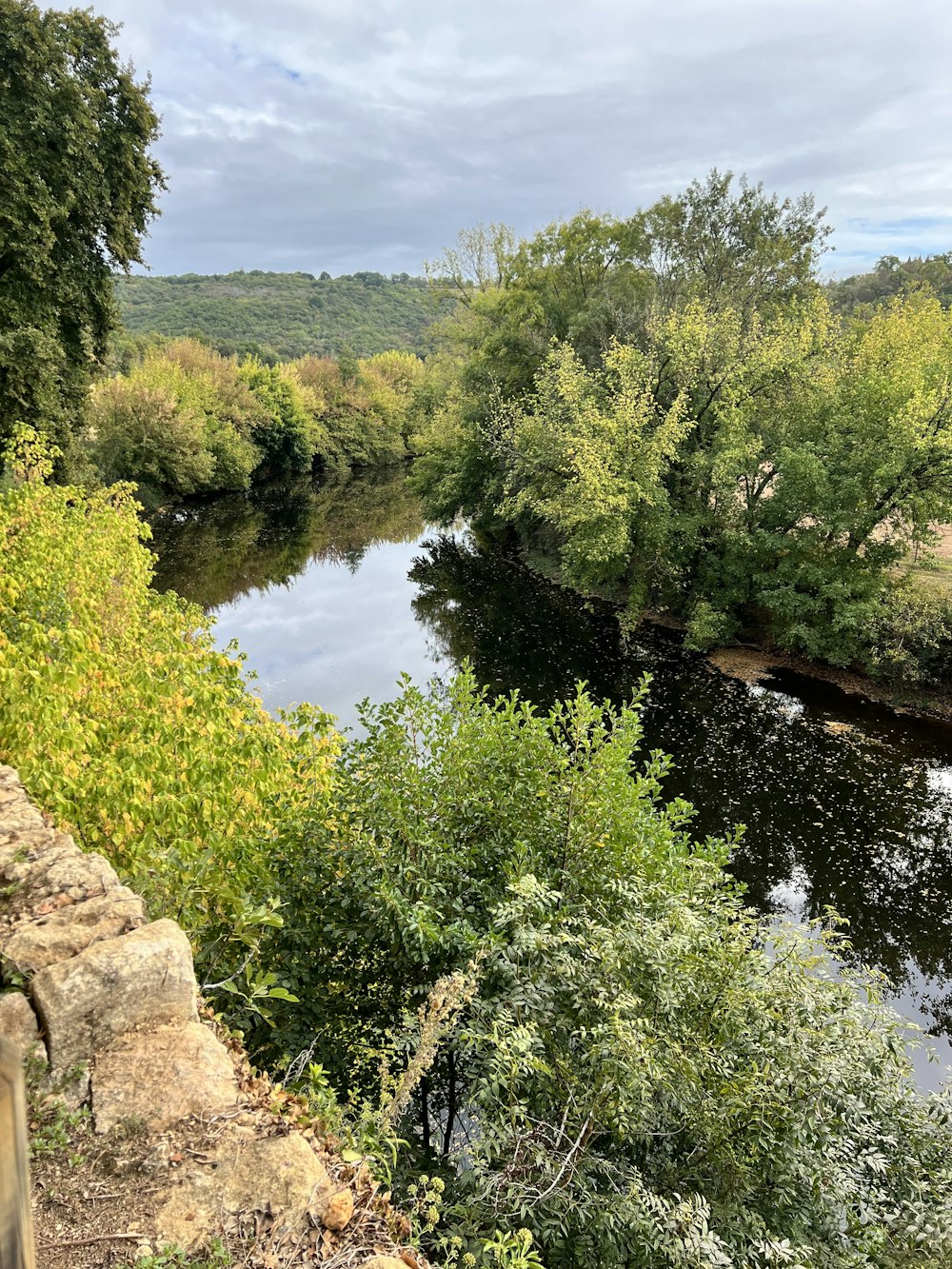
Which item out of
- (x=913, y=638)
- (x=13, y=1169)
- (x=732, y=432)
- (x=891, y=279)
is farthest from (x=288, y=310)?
(x=13, y=1169)

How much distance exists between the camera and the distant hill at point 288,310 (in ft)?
358

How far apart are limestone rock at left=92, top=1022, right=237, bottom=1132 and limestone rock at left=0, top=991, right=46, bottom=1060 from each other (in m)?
0.32

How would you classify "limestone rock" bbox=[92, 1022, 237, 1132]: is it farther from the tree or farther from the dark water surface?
the tree

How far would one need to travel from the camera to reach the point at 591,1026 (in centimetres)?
479

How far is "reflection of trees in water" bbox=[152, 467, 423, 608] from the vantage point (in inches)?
1204

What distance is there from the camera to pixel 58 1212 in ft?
9.39

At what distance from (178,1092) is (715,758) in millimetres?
14451

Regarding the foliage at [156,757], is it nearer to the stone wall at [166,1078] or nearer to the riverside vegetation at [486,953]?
the riverside vegetation at [486,953]

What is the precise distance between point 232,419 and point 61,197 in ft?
95.1

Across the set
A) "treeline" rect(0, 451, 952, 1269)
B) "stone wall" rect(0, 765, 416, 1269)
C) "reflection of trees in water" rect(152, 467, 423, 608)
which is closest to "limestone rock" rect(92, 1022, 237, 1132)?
"stone wall" rect(0, 765, 416, 1269)

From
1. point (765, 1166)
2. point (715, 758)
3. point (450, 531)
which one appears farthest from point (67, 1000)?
point (450, 531)

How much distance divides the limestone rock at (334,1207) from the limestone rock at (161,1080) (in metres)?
0.60

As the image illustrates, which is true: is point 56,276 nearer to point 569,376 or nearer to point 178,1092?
point 569,376

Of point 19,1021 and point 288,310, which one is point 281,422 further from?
point 288,310
